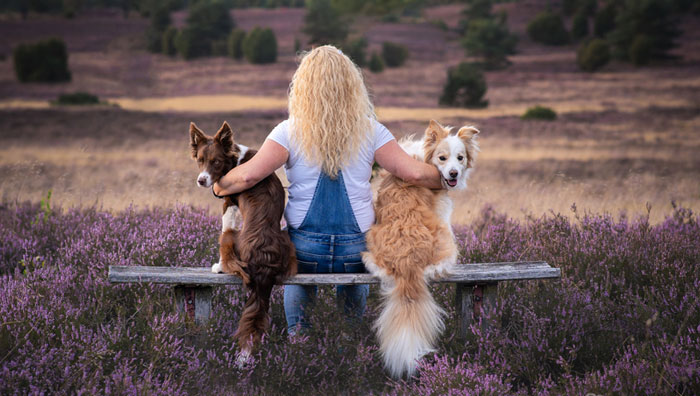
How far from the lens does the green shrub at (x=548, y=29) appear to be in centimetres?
3266

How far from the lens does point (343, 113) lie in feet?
12.6

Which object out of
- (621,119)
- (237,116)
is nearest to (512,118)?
(621,119)

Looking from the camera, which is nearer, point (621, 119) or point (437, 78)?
point (621, 119)

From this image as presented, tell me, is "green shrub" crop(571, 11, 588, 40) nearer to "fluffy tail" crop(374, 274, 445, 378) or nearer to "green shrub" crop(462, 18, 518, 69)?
"green shrub" crop(462, 18, 518, 69)

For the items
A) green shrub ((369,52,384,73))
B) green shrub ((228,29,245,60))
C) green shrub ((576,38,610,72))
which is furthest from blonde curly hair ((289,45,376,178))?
green shrub ((228,29,245,60))

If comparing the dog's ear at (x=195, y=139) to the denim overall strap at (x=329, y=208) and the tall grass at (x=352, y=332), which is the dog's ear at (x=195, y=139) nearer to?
the denim overall strap at (x=329, y=208)

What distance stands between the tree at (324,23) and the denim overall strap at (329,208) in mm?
27335

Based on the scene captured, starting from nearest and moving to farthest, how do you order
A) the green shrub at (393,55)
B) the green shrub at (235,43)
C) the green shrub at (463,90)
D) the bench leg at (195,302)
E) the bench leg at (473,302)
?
the bench leg at (195,302) → the bench leg at (473,302) → the green shrub at (463,90) → the green shrub at (393,55) → the green shrub at (235,43)

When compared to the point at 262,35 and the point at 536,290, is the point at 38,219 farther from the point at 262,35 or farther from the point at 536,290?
the point at 262,35

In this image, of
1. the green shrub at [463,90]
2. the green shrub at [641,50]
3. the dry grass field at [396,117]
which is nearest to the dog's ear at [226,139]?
the dry grass field at [396,117]

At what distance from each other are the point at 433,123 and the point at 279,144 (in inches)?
41.2

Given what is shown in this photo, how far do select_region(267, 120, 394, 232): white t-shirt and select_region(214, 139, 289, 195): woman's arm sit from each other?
0.10 m

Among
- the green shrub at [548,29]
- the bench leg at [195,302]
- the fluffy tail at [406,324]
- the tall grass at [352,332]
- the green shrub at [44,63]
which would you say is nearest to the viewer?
the tall grass at [352,332]

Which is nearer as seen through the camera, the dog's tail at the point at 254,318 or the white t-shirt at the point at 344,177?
the dog's tail at the point at 254,318
